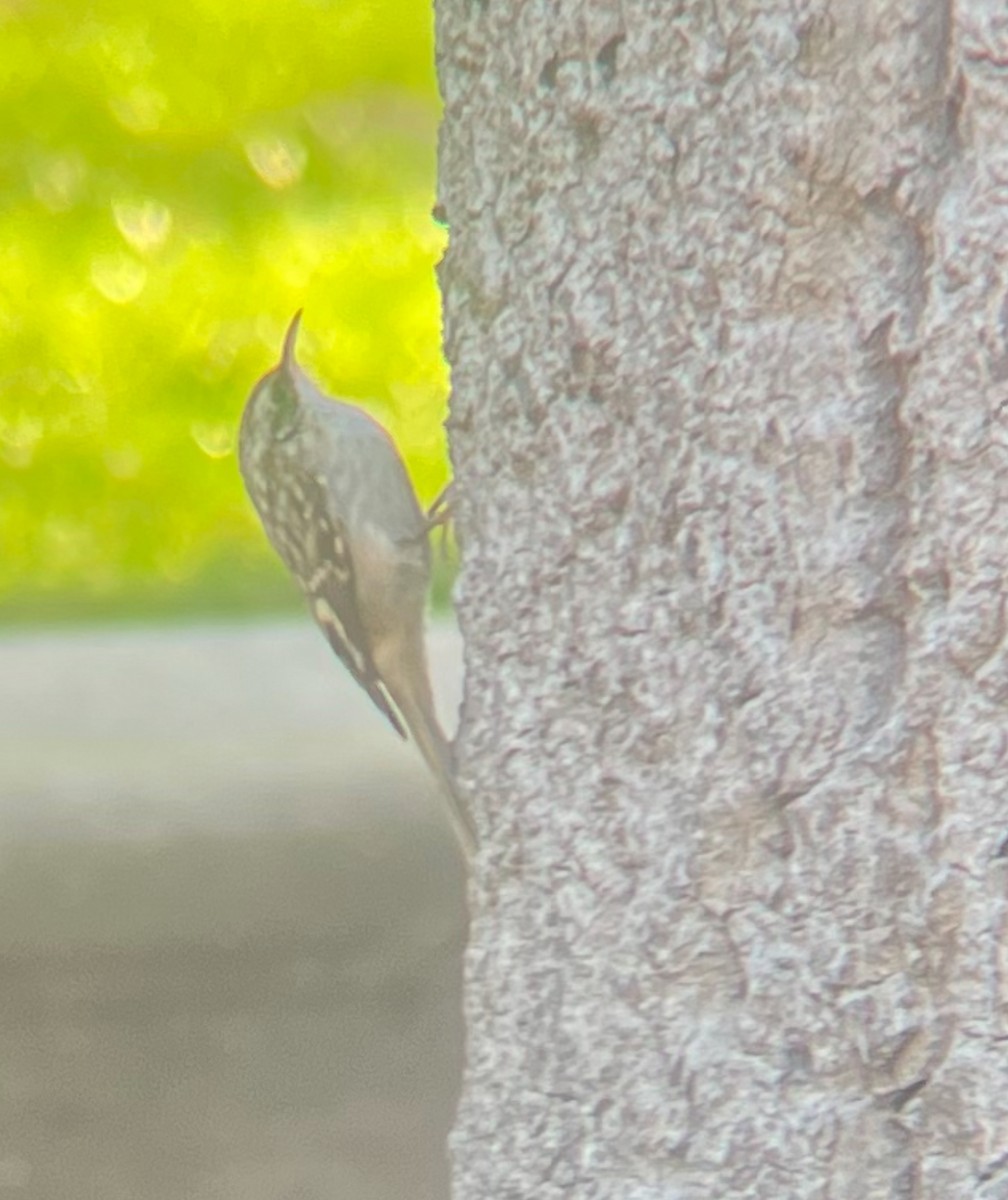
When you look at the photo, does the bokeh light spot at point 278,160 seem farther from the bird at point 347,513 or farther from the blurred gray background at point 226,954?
the bird at point 347,513

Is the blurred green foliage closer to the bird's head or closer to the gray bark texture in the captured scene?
the bird's head

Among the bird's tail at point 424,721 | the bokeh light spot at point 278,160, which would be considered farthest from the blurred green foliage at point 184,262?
the bird's tail at point 424,721

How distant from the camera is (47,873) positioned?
3.84 metres

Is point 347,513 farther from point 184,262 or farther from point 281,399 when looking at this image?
point 184,262

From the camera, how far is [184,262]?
18.1 feet

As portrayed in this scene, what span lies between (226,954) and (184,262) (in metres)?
2.49

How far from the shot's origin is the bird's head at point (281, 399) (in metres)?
2.14

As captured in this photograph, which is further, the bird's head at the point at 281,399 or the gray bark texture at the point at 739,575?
the bird's head at the point at 281,399

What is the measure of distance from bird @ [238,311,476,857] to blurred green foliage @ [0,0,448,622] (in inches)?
111

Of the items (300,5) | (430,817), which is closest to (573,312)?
(430,817)

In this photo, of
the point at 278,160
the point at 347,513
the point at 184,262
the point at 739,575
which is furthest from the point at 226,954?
the point at 278,160

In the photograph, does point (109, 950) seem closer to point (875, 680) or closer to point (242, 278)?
point (242, 278)

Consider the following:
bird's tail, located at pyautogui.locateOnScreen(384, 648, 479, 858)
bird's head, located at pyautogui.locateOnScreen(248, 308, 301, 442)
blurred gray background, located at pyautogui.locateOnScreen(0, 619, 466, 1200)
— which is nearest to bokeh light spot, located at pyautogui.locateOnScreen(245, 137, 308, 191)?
blurred gray background, located at pyautogui.locateOnScreen(0, 619, 466, 1200)

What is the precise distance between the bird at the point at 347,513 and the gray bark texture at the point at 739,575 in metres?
0.90
